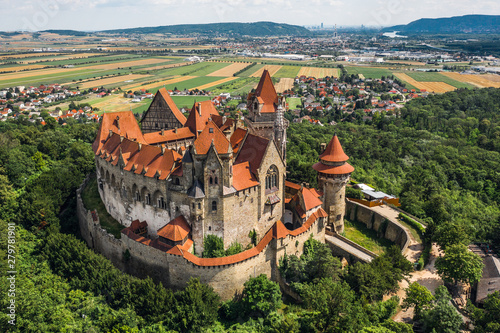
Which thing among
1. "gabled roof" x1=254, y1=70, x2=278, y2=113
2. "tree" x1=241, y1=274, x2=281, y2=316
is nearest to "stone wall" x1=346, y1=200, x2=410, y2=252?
"gabled roof" x1=254, y1=70, x2=278, y2=113

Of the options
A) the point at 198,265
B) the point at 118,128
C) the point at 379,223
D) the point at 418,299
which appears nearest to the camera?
the point at 418,299

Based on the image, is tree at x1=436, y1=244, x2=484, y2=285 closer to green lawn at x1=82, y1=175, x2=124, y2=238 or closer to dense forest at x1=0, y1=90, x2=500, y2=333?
dense forest at x1=0, y1=90, x2=500, y2=333

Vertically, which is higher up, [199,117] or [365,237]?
[199,117]

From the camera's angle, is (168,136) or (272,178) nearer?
(272,178)

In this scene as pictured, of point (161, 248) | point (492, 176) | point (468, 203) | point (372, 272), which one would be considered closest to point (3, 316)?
point (161, 248)

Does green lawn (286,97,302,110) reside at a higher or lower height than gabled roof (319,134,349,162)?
lower

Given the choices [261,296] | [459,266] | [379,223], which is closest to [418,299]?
[459,266]

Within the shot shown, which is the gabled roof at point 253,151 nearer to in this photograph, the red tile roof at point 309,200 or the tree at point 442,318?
the red tile roof at point 309,200

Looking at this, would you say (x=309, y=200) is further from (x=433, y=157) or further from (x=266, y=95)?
(x=433, y=157)
